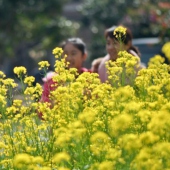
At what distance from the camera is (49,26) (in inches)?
990

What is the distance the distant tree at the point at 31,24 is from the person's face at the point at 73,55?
17.2 m

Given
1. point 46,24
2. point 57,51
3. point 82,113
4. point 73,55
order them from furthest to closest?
point 46,24, point 73,55, point 57,51, point 82,113

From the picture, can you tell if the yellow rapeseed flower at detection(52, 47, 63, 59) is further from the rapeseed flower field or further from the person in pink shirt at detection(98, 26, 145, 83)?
the person in pink shirt at detection(98, 26, 145, 83)

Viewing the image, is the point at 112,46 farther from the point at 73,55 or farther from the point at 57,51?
the point at 57,51

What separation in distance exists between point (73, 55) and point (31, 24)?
59.1 feet

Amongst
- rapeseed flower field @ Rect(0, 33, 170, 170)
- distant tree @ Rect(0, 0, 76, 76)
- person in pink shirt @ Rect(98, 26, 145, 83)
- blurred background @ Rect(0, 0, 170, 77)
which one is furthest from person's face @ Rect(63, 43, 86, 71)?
distant tree @ Rect(0, 0, 76, 76)

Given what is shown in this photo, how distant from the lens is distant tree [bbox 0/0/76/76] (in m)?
24.7

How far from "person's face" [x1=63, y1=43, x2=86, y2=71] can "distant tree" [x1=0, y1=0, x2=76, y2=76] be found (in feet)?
56.4

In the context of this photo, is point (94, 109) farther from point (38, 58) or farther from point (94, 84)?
point (38, 58)

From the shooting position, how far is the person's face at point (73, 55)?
6.85 m

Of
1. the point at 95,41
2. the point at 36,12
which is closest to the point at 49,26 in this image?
the point at 36,12

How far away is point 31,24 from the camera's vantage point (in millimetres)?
24750

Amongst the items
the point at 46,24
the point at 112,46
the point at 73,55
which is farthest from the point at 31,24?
the point at 112,46

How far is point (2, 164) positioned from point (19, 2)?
69.0 ft
